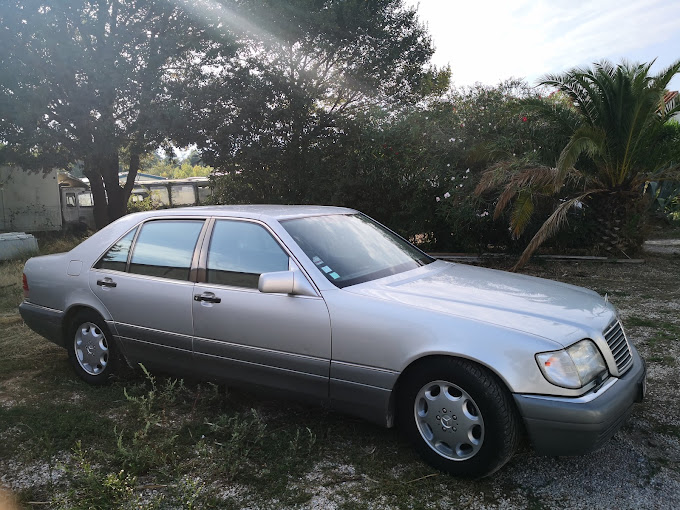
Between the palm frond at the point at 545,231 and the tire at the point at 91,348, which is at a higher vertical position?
the palm frond at the point at 545,231

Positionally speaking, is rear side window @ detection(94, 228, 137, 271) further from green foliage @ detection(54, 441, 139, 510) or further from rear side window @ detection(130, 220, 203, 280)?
green foliage @ detection(54, 441, 139, 510)

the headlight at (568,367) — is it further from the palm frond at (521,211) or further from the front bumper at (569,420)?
the palm frond at (521,211)

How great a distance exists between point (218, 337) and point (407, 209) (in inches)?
A: 332

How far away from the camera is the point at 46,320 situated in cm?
478

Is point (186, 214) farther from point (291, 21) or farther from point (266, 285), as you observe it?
point (291, 21)

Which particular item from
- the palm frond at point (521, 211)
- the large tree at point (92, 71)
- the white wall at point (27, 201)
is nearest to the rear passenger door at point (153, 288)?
the palm frond at point (521, 211)

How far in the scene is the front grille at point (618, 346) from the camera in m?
3.07

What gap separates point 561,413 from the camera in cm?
267

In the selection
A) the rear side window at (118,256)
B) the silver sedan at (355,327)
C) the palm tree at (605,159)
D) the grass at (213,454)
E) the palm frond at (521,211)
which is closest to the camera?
the silver sedan at (355,327)

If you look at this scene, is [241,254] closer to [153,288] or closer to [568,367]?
[153,288]

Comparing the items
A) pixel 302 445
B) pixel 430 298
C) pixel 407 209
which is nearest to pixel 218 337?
pixel 302 445

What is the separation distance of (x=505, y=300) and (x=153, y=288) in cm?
249

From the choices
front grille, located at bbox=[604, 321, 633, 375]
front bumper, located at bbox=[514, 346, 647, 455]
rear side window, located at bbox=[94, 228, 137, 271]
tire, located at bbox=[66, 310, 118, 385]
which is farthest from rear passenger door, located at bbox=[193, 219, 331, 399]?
front grille, located at bbox=[604, 321, 633, 375]

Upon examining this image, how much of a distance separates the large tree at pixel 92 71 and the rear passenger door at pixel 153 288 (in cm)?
1331
